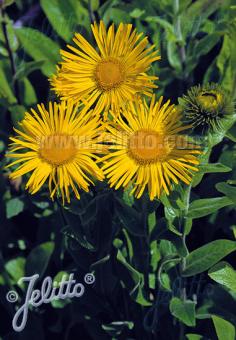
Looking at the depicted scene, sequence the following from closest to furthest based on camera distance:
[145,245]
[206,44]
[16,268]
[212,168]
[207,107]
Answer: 1. [207,107]
2. [212,168]
3. [145,245]
4. [16,268]
5. [206,44]

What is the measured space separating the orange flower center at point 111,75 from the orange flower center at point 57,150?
6.4 inches

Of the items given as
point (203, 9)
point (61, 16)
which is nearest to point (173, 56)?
point (203, 9)

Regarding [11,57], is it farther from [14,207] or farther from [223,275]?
[223,275]

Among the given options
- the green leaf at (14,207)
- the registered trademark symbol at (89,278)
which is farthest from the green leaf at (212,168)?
the green leaf at (14,207)

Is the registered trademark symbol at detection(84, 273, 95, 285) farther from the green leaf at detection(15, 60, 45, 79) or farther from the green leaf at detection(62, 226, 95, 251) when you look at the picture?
the green leaf at detection(15, 60, 45, 79)

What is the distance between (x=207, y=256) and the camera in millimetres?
1447

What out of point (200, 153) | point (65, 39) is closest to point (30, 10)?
point (65, 39)

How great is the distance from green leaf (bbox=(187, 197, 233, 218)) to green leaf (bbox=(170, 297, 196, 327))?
0.26 meters

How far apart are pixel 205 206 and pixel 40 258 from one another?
0.59 m

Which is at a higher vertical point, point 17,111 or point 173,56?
point 173,56

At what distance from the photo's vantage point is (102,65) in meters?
1.40

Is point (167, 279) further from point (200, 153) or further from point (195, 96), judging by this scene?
point (195, 96)

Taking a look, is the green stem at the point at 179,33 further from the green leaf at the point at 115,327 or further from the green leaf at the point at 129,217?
the green leaf at the point at 115,327

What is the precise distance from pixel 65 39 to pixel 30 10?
0.42m
